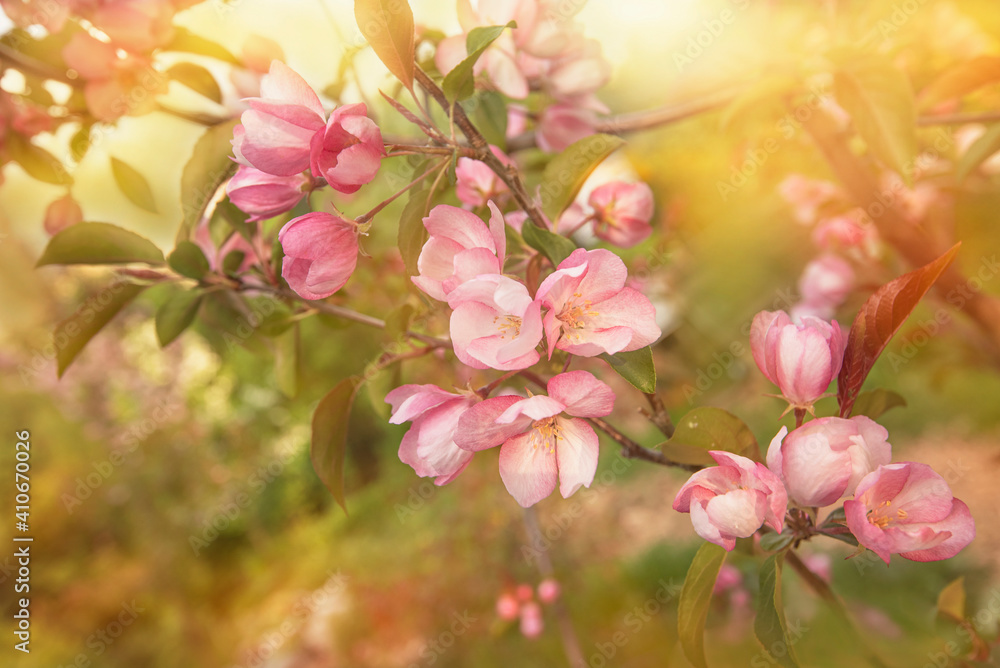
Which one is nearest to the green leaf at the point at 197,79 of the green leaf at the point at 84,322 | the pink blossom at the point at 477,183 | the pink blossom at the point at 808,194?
the green leaf at the point at 84,322

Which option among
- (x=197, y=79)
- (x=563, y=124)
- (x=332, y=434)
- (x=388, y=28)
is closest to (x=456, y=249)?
(x=388, y=28)

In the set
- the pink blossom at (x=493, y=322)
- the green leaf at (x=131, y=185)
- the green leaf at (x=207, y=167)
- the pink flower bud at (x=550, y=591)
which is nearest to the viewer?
the pink blossom at (x=493, y=322)

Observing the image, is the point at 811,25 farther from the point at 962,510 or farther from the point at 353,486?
the point at 353,486

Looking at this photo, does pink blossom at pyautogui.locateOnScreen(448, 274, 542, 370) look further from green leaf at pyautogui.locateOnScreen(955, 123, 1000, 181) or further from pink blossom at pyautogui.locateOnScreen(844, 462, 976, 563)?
green leaf at pyautogui.locateOnScreen(955, 123, 1000, 181)

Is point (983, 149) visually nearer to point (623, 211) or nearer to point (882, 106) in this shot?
point (882, 106)

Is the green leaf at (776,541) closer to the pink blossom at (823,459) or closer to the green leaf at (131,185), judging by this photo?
the pink blossom at (823,459)

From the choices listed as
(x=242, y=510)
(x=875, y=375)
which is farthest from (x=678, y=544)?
(x=242, y=510)
